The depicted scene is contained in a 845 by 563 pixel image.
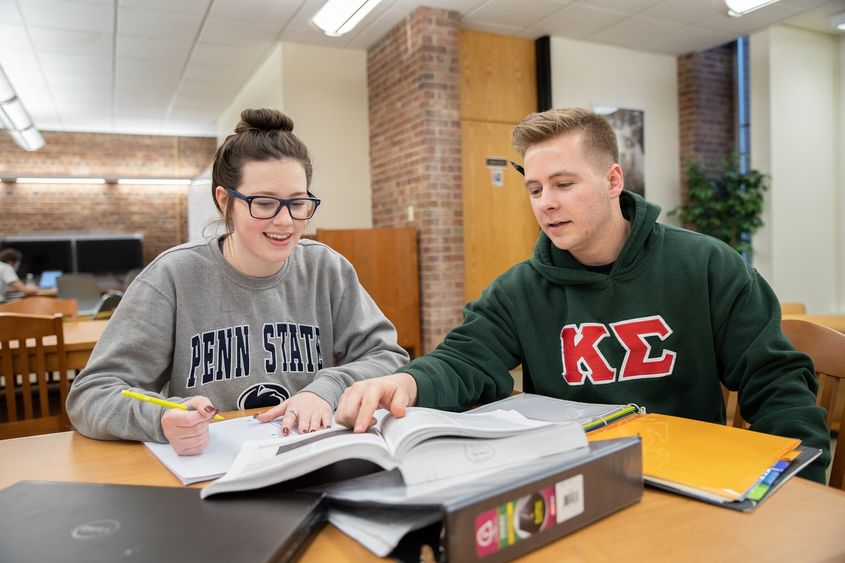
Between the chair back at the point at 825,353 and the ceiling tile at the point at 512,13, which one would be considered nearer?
the chair back at the point at 825,353

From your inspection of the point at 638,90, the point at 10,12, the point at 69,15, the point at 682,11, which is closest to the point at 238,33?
the point at 69,15

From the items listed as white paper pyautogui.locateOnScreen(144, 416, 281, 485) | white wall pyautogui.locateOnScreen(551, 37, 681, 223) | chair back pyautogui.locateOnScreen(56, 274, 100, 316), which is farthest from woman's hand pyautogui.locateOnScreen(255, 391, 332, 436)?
chair back pyautogui.locateOnScreen(56, 274, 100, 316)

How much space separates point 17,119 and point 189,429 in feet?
25.1

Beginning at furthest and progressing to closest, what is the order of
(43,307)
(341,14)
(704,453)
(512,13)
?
(512,13) → (341,14) → (43,307) → (704,453)

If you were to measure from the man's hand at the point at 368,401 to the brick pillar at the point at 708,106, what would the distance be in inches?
241

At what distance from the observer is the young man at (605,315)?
4.27 feet

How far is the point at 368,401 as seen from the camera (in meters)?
0.99

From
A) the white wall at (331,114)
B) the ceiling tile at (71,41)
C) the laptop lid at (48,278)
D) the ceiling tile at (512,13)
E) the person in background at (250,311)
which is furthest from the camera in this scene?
the laptop lid at (48,278)

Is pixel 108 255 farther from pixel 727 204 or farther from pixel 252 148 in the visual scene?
pixel 252 148

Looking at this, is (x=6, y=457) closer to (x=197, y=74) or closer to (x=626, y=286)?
(x=626, y=286)

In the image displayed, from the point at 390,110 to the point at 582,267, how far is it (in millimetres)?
4348

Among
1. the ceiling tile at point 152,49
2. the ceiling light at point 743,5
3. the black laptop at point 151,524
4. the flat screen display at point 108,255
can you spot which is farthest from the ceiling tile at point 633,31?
the flat screen display at point 108,255

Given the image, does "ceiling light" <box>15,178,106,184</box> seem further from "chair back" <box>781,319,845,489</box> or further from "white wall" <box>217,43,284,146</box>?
"chair back" <box>781,319,845,489</box>

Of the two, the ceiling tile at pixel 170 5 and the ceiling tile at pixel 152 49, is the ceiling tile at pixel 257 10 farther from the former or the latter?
the ceiling tile at pixel 152 49
